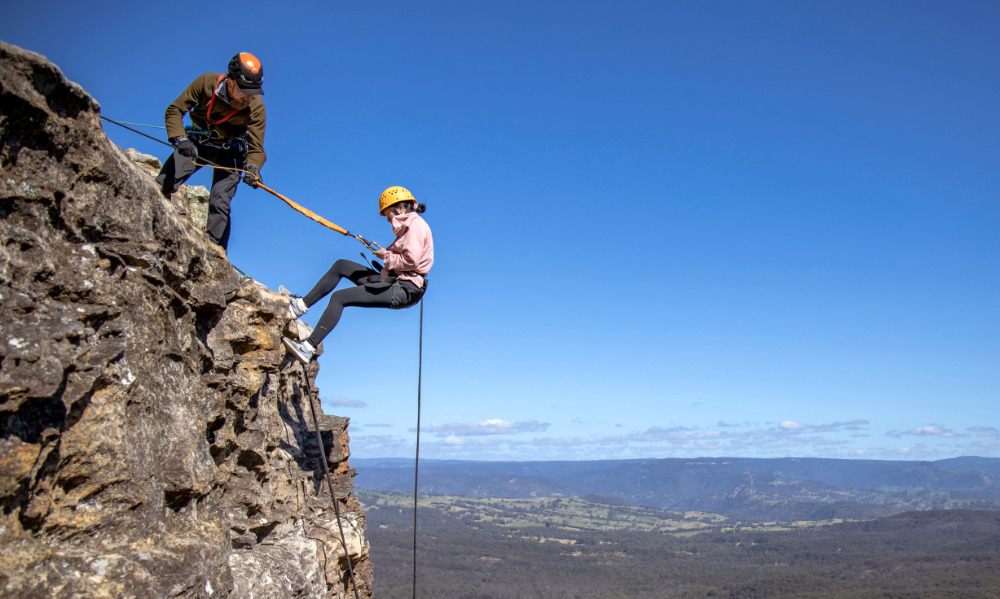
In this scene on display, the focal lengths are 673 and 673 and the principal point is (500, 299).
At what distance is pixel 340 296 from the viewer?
35.4 feet

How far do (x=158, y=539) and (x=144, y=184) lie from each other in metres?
3.69

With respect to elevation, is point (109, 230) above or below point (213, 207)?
below

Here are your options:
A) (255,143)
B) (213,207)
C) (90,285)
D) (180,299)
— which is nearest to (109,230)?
(90,285)

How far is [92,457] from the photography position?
5754 millimetres

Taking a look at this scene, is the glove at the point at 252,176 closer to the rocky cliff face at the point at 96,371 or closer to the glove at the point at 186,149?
the glove at the point at 186,149

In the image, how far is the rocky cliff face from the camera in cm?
512

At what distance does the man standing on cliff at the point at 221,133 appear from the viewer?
30.7 feet

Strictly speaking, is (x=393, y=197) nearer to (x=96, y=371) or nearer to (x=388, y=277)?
(x=388, y=277)

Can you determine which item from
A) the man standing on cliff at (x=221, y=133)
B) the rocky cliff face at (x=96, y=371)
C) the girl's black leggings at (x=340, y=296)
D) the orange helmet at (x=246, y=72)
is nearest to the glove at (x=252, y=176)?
the man standing on cliff at (x=221, y=133)

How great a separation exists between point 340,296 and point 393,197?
72.9 inches

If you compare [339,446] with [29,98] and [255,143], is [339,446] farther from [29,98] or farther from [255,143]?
[29,98]

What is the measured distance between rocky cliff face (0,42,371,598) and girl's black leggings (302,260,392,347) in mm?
2117

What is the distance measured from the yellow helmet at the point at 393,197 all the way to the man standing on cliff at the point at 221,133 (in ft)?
6.39

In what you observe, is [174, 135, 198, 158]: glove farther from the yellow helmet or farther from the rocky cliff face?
the yellow helmet
